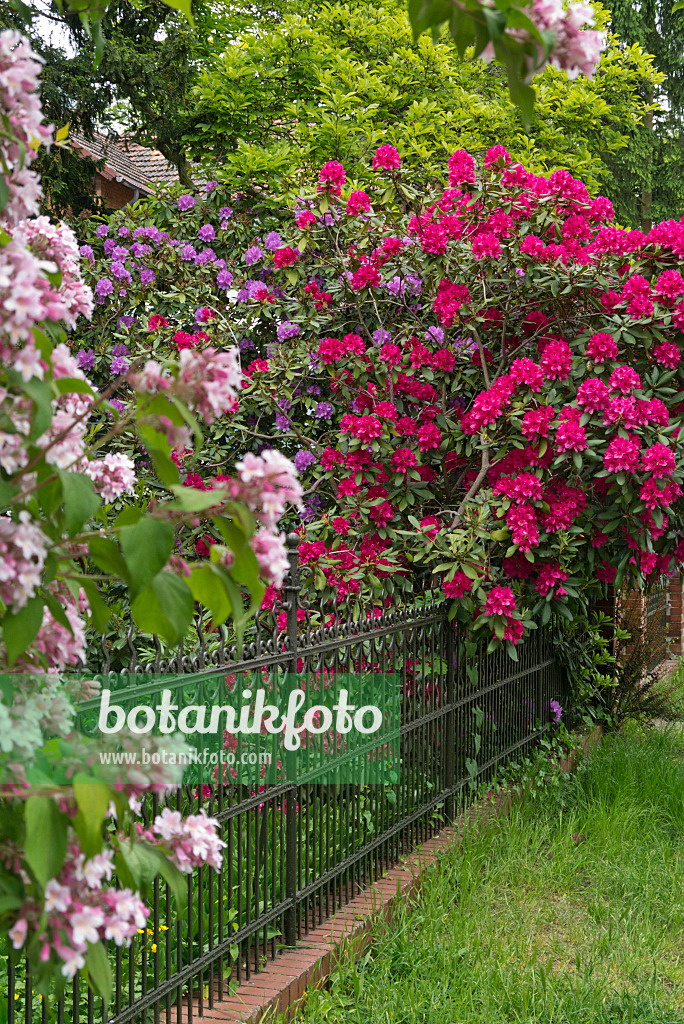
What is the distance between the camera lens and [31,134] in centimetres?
128

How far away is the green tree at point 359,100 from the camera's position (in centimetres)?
935

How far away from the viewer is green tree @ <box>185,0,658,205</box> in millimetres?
9352

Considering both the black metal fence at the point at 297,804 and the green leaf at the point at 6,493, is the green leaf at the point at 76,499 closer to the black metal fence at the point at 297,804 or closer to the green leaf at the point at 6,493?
the green leaf at the point at 6,493

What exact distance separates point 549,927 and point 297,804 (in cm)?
126

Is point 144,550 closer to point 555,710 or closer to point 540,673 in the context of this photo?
point 540,673

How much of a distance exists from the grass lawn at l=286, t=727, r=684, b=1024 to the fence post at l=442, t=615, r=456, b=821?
262 millimetres

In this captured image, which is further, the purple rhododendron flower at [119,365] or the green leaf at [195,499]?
the purple rhododendron flower at [119,365]

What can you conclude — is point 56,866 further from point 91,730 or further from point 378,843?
point 378,843

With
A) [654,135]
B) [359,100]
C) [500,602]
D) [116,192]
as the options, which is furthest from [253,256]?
[654,135]

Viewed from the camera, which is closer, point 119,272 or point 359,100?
point 119,272

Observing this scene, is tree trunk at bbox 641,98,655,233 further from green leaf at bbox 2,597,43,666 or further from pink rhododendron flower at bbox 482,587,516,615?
green leaf at bbox 2,597,43,666

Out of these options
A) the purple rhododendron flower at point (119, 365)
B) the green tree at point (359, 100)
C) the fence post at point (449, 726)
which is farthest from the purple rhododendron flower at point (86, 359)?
the fence post at point (449, 726)

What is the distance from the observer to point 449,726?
4.98m

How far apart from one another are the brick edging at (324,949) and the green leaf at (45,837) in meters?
2.26
